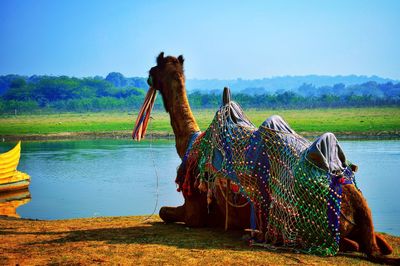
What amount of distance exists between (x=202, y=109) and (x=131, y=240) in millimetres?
85504

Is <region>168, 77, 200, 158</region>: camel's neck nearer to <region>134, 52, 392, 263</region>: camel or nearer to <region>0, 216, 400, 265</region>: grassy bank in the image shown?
<region>134, 52, 392, 263</region>: camel

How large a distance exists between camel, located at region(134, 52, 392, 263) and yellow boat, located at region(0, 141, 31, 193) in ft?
31.0

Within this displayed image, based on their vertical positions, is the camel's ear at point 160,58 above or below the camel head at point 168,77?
above

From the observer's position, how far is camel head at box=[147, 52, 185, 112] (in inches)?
388

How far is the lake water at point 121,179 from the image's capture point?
14.7 meters

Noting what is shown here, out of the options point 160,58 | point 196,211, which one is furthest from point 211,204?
point 160,58

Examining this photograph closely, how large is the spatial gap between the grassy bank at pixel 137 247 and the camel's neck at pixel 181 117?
132 cm

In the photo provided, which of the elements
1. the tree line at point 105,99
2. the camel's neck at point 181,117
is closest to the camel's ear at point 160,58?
the camel's neck at point 181,117

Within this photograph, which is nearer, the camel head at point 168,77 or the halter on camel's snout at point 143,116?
the camel head at point 168,77

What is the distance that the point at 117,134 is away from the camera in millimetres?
44750

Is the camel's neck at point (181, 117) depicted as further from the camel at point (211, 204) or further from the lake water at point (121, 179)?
the lake water at point (121, 179)

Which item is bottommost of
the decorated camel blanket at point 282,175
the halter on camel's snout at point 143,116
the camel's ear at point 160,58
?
the decorated camel blanket at point 282,175

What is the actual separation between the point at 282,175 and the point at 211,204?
1827 mm

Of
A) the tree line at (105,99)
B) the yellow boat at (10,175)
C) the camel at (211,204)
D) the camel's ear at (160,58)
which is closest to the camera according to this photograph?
the camel at (211,204)
